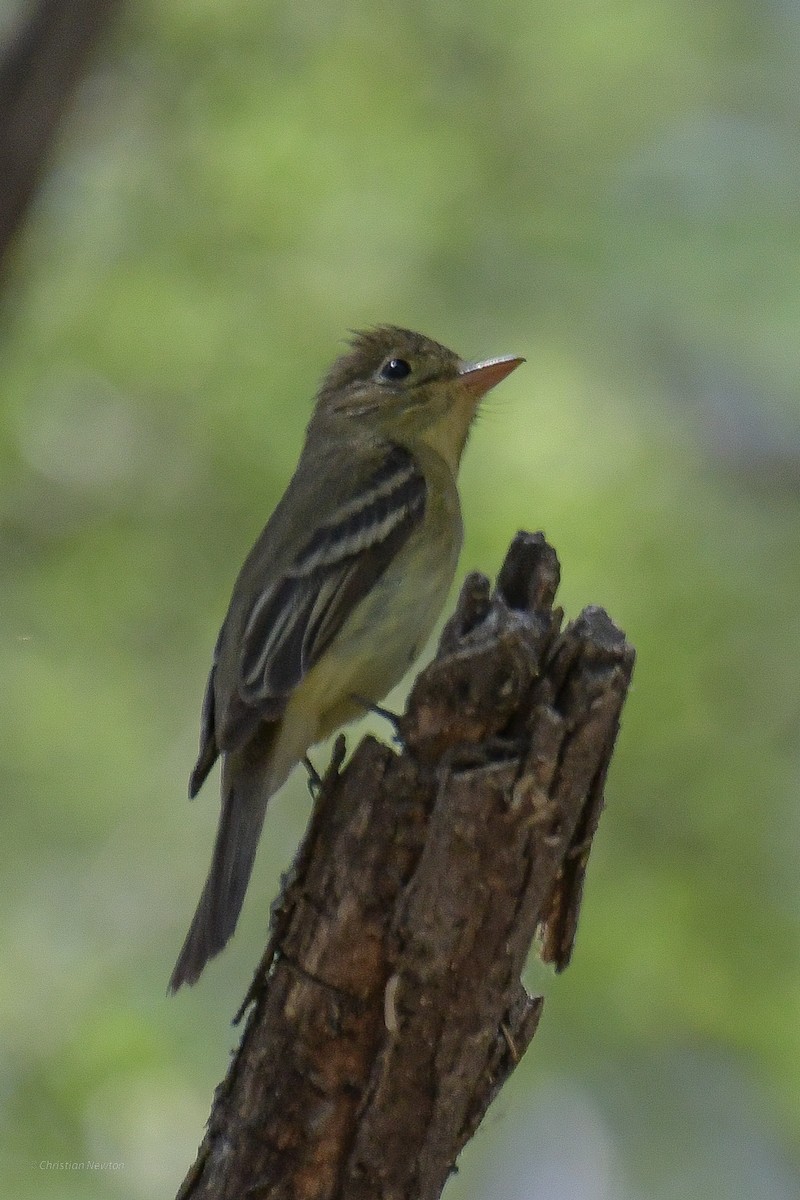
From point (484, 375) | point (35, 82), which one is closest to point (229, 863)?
point (35, 82)

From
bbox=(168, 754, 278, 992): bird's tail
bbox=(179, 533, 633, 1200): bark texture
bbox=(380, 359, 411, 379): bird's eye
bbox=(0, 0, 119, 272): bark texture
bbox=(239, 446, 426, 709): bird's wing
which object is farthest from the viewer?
bbox=(380, 359, 411, 379): bird's eye

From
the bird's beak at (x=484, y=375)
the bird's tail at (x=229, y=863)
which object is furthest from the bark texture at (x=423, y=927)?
the bird's beak at (x=484, y=375)

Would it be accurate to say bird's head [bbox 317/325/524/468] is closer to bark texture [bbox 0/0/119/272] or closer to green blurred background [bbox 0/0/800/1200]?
green blurred background [bbox 0/0/800/1200]

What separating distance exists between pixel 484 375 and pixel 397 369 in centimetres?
39

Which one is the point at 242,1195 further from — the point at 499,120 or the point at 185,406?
the point at 499,120

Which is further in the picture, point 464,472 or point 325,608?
point 464,472

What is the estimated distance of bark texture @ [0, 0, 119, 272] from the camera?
4074 millimetres

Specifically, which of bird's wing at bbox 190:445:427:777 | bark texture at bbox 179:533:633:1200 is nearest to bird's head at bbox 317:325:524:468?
bird's wing at bbox 190:445:427:777

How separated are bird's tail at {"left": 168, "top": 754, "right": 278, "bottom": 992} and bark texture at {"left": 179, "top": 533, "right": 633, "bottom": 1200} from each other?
2.02 feet

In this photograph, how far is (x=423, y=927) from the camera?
345 centimetres

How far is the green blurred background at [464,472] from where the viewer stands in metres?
6.24

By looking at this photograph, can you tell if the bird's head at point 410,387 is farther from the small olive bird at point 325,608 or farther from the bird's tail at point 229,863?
the bird's tail at point 229,863

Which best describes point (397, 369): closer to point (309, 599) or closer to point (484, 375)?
point (484, 375)

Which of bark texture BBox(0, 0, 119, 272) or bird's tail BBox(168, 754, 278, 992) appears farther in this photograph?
bird's tail BBox(168, 754, 278, 992)
